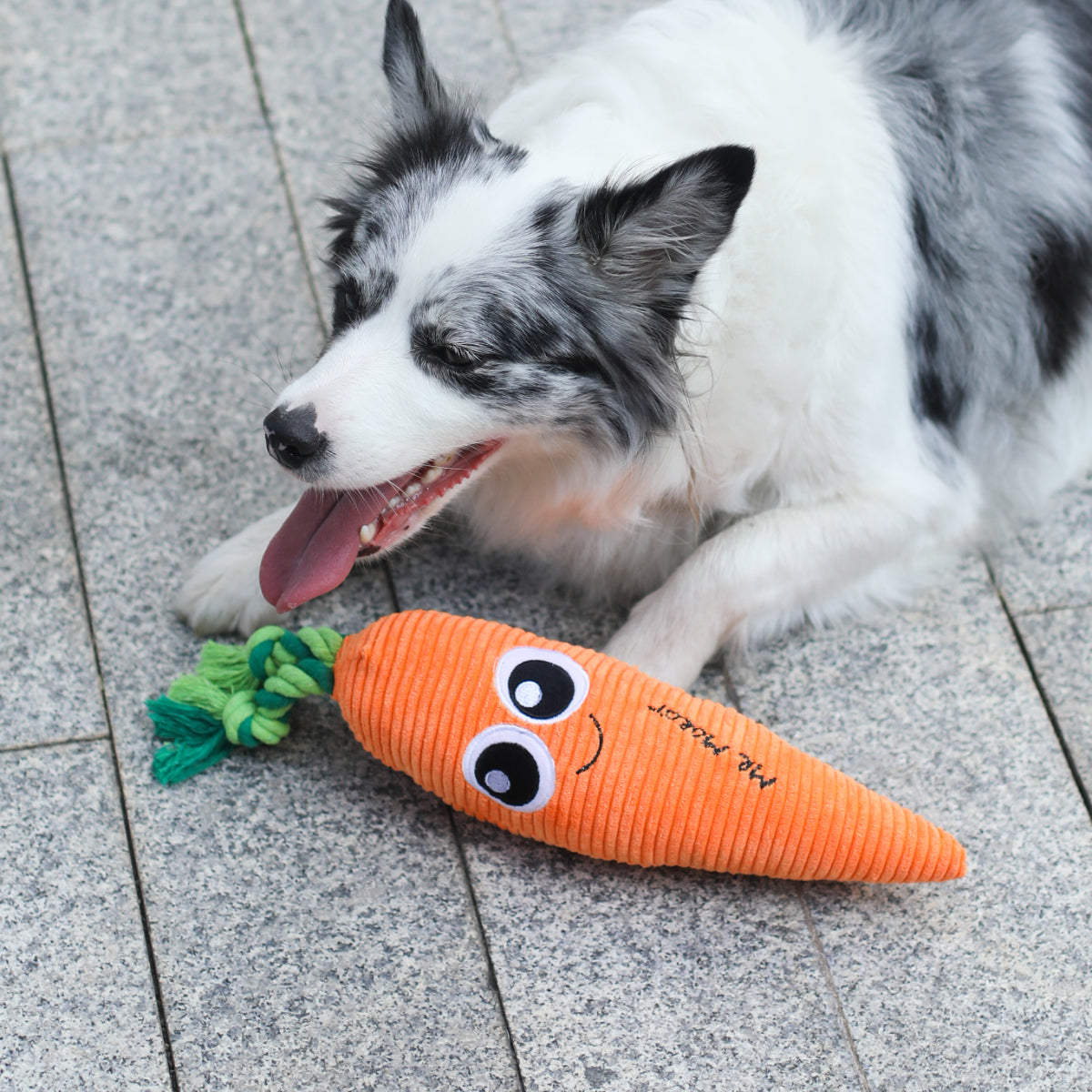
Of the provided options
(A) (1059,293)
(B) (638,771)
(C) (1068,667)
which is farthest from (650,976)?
(A) (1059,293)

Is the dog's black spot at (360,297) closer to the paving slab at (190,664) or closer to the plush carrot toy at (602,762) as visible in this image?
the plush carrot toy at (602,762)

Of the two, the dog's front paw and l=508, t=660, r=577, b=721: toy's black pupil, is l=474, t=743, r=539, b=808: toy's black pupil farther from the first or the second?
the dog's front paw

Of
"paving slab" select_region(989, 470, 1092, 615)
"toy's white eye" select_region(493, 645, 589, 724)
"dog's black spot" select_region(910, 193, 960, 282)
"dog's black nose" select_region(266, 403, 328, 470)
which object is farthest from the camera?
"paving slab" select_region(989, 470, 1092, 615)

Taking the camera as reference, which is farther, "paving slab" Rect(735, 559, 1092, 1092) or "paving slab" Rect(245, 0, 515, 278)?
"paving slab" Rect(245, 0, 515, 278)

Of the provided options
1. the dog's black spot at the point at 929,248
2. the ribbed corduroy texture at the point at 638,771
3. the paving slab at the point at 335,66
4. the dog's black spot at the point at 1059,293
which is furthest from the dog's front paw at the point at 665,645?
the paving slab at the point at 335,66

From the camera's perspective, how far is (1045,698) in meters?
2.70

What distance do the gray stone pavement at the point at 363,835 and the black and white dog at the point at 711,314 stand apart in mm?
218

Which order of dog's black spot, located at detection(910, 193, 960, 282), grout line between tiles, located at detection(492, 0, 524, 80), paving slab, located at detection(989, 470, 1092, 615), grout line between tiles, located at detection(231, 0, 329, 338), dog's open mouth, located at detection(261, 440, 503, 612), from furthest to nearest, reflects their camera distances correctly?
1. grout line between tiles, located at detection(492, 0, 524, 80)
2. grout line between tiles, located at detection(231, 0, 329, 338)
3. paving slab, located at detection(989, 470, 1092, 615)
4. dog's black spot, located at detection(910, 193, 960, 282)
5. dog's open mouth, located at detection(261, 440, 503, 612)

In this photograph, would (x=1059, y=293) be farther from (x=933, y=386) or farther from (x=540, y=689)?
(x=540, y=689)

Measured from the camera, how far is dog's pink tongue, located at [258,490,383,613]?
7.72 feet

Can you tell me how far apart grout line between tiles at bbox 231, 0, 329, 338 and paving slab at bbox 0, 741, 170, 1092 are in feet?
4.22

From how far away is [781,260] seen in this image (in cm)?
224

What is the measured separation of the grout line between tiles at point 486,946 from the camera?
2164mm

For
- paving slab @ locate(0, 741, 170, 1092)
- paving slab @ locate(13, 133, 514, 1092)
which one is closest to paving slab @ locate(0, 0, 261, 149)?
paving slab @ locate(13, 133, 514, 1092)
